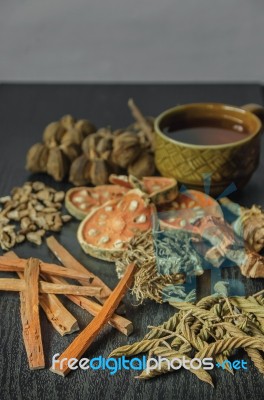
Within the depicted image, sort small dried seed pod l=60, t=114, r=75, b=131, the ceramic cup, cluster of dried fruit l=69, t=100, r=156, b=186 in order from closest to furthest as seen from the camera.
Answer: the ceramic cup
cluster of dried fruit l=69, t=100, r=156, b=186
small dried seed pod l=60, t=114, r=75, b=131

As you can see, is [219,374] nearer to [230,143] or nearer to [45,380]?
[45,380]

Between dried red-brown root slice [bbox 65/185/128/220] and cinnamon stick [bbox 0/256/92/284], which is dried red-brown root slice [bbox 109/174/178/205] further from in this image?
cinnamon stick [bbox 0/256/92/284]

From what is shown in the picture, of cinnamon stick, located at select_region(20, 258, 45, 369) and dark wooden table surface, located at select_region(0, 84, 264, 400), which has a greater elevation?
cinnamon stick, located at select_region(20, 258, 45, 369)

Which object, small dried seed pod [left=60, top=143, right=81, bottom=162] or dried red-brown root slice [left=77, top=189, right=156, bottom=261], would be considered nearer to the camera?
dried red-brown root slice [left=77, top=189, right=156, bottom=261]

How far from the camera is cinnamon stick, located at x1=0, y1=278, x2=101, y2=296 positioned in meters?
1.33

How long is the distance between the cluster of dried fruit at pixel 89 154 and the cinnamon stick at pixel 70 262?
0.83 feet

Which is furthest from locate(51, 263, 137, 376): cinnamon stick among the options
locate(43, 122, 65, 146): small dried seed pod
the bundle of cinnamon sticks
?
locate(43, 122, 65, 146): small dried seed pod

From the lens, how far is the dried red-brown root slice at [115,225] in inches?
58.1

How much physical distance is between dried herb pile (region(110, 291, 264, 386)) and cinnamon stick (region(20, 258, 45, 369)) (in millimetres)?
133

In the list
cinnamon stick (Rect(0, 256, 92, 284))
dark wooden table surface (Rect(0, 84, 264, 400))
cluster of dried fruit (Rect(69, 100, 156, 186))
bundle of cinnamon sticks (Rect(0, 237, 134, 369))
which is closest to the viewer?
dark wooden table surface (Rect(0, 84, 264, 400))

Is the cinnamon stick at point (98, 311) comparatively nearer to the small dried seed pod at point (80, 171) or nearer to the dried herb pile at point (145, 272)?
the dried herb pile at point (145, 272)

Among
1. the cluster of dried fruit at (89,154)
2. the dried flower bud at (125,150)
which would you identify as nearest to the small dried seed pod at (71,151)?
the cluster of dried fruit at (89,154)

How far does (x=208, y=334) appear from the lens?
1.24 m

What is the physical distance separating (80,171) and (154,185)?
0.20 metres
